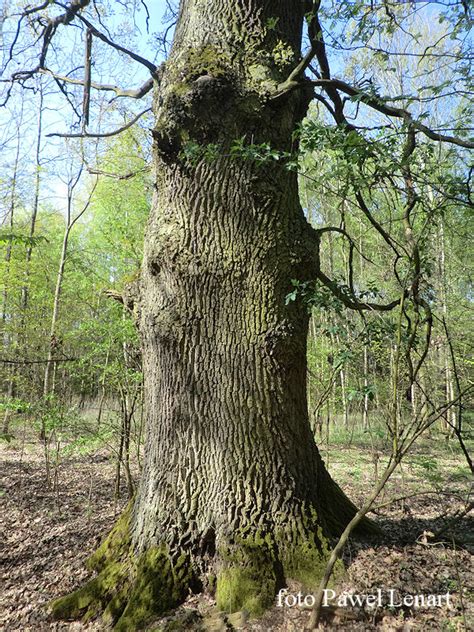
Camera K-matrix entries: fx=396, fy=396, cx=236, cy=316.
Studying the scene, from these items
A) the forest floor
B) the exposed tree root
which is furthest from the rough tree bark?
the forest floor

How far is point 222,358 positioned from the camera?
7.93 feet

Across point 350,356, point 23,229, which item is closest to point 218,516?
point 350,356

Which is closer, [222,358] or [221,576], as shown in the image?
[221,576]

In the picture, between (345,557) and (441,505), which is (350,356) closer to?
(345,557)

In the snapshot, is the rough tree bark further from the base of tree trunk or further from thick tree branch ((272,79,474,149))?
thick tree branch ((272,79,474,149))

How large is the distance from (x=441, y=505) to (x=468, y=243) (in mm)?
8010

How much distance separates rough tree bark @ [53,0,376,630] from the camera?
2.27m

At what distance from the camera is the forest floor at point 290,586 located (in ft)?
6.43

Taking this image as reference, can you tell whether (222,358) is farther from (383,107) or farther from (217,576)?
(383,107)

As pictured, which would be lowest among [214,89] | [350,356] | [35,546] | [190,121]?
[35,546]

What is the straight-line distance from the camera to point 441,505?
453 centimetres

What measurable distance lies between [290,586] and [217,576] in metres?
0.40

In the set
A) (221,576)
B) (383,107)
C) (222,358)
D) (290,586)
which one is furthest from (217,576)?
(383,107)

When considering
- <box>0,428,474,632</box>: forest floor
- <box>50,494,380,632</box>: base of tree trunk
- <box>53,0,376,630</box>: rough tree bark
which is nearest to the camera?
<box>0,428,474,632</box>: forest floor
